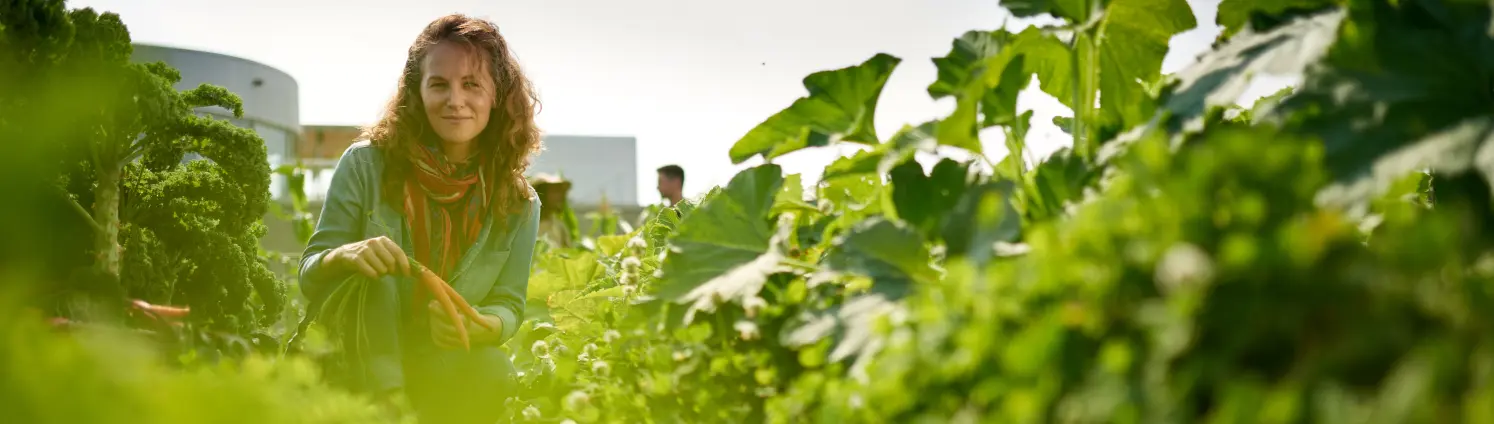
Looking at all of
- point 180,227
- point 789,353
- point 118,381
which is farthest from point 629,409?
point 180,227

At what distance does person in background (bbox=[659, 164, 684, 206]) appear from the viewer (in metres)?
7.05

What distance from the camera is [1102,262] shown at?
61cm

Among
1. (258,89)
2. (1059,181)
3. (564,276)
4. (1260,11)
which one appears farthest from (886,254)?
(258,89)

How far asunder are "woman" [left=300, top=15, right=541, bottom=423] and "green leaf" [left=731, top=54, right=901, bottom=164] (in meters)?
1.29

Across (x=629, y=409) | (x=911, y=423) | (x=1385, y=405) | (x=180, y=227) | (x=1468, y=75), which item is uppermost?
(x=1468, y=75)

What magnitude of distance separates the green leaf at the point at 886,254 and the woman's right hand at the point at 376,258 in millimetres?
1348

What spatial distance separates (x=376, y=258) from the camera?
80.7 inches

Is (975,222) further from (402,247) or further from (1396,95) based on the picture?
(402,247)

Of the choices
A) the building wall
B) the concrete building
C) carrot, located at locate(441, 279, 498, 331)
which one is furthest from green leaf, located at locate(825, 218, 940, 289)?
the building wall

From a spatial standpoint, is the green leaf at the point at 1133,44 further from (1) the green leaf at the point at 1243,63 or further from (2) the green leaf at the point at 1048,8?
(1) the green leaf at the point at 1243,63

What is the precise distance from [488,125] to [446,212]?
271 millimetres

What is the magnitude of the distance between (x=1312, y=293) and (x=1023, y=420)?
0.17 metres

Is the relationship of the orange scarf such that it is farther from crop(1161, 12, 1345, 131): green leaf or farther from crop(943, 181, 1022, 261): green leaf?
crop(1161, 12, 1345, 131): green leaf

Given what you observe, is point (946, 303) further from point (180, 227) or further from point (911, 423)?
point (180, 227)
